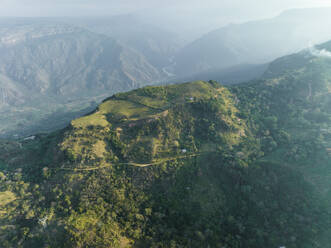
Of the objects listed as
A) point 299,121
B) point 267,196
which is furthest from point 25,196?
point 299,121

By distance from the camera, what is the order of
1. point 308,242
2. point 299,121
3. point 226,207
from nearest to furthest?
point 308,242 → point 226,207 → point 299,121

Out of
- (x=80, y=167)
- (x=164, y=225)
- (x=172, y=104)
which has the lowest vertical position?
(x=164, y=225)

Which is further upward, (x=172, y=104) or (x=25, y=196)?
(x=172, y=104)

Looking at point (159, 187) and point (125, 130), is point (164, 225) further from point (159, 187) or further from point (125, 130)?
point (125, 130)

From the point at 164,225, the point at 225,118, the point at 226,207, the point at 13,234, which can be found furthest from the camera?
the point at 225,118

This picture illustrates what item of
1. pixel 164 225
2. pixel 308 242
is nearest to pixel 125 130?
pixel 164 225

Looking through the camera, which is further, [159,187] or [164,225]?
[159,187]
